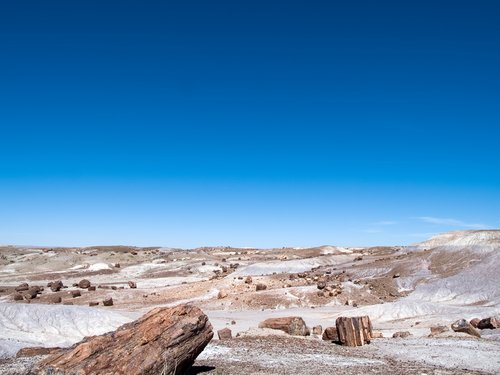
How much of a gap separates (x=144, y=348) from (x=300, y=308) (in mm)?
31241

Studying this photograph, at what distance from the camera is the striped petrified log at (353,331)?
71.1 ft

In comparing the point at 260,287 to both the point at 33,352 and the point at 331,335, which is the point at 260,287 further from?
the point at 33,352

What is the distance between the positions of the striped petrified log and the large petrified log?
32.8 feet

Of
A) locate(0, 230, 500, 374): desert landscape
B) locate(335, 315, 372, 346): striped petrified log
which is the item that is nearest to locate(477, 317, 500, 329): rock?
locate(0, 230, 500, 374): desert landscape

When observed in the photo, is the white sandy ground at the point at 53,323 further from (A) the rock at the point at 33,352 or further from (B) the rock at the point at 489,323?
(B) the rock at the point at 489,323

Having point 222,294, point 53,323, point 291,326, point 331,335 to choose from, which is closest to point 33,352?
point 53,323

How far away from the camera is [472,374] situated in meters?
15.4

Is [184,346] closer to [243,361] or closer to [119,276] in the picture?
[243,361]

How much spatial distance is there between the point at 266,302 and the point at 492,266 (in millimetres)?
23230

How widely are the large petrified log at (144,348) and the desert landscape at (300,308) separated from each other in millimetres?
375

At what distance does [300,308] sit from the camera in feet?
136

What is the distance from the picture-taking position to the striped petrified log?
21656mm

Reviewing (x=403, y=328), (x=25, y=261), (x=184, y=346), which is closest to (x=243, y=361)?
(x=184, y=346)

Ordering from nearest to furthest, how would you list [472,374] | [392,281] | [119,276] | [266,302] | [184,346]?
[184,346] < [472,374] < [266,302] < [392,281] < [119,276]
